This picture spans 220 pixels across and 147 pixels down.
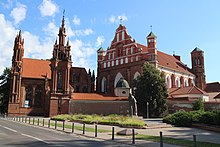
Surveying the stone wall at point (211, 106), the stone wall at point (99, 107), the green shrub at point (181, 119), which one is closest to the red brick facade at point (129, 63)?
the stone wall at point (99, 107)

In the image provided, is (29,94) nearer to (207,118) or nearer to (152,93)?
(152,93)

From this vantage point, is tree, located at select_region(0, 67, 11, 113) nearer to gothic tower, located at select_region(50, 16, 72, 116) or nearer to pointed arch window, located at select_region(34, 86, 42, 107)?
A: pointed arch window, located at select_region(34, 86, 42, 107)

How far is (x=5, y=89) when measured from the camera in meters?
61.4

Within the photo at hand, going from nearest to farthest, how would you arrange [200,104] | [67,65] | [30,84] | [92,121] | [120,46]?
[92,121] < [200,104] < [67,65] < [30,84] < [120,46]

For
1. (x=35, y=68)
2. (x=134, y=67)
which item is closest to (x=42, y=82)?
(x=35, y=68)

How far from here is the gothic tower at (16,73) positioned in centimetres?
5141

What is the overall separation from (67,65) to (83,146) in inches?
1567

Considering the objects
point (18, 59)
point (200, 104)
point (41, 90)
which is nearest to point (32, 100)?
point (41, 90)

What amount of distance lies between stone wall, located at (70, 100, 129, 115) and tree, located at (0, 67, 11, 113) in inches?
772

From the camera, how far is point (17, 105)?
51.5m

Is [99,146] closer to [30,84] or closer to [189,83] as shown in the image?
[30,84]

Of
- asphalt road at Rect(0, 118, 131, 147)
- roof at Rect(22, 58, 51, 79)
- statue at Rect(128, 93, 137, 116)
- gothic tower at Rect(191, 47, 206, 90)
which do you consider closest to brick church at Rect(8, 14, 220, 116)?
roof at Rect(22, 58, 51, 79)

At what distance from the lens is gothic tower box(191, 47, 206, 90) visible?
2842 inches

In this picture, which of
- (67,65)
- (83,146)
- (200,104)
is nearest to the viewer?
(83,146)
